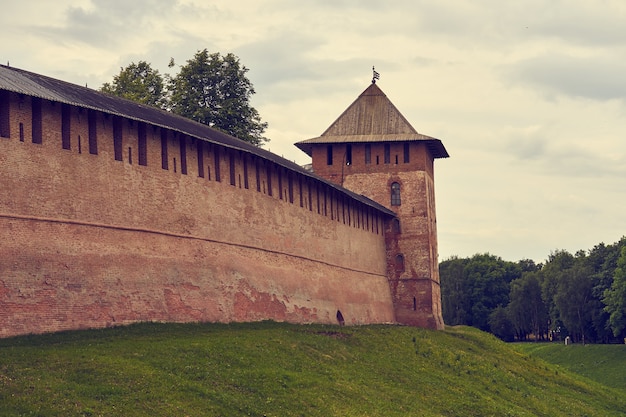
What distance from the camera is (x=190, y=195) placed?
3338cm

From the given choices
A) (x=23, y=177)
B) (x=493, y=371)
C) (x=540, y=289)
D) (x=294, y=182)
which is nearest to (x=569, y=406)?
(x=493, y=371)

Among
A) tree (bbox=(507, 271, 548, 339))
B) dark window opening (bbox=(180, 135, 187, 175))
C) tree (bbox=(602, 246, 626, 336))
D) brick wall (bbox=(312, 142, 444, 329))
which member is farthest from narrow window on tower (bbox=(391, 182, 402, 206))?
tree (bbox=(507, 271, 548, 339))

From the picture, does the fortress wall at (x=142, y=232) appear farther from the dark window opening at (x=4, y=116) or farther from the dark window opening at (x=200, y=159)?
the dark window opening at (x=4, y=116)

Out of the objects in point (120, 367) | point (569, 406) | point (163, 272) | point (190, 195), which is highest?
point (190, 195)

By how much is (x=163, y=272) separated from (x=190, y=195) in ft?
9.90

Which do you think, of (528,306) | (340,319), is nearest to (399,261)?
(340,319)

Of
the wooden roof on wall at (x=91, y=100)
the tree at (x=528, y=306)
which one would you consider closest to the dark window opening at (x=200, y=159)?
the wooden roof on wall at (x=91, y=100)

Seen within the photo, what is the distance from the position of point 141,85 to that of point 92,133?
27552mm

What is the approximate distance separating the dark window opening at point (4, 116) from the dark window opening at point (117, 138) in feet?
12.6

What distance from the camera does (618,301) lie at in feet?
219

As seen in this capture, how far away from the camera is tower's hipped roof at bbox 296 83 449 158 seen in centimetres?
5300

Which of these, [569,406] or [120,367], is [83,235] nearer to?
[120,367]

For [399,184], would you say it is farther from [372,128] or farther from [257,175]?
[257,175]

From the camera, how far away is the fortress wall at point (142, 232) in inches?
1074
